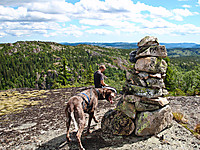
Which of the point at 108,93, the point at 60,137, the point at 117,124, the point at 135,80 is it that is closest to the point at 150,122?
the point at 117,124

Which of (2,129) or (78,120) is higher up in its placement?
(78,120)

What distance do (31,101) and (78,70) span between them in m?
100

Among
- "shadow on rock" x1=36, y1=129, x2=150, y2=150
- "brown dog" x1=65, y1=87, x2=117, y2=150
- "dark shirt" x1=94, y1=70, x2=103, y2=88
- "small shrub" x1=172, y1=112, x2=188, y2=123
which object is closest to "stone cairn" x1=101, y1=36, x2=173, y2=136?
"shadow on rock" x1=36, y1=129, x2=150, y2=150

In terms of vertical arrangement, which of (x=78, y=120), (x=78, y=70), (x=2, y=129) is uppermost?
(x=78, y=120)

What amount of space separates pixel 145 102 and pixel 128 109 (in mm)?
976

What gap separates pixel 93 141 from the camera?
25.1 feet

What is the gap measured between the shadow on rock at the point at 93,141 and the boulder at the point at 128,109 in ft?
3.69

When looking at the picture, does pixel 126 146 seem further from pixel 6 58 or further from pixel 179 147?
pixel 6 58

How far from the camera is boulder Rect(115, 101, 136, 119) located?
8.25 m

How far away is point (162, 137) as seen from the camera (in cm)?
770

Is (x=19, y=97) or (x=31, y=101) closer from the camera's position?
(x=31, y=101)

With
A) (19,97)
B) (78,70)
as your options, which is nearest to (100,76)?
(19,97)

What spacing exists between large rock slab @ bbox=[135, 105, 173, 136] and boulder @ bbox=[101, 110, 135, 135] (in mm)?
371

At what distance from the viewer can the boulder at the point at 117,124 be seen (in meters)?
8.00
